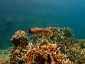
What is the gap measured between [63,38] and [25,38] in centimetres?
235

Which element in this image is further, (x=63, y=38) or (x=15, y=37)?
(x=63, y=38)

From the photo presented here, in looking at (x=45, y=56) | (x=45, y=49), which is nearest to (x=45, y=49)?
(x=45, y=49)

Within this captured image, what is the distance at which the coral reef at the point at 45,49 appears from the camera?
6.63 metres

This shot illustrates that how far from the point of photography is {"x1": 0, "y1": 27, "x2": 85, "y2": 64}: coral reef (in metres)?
6.63

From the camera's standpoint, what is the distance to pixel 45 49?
6.68 meters

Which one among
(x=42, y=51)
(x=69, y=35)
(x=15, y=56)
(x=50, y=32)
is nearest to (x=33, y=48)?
(x=42, y=51)

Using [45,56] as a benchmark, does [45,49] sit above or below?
above

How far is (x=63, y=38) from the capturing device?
33.8ft

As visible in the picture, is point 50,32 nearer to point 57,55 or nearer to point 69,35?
point 69,35

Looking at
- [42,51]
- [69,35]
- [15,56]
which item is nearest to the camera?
[42,51]

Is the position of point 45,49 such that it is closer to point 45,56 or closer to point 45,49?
point 45,49

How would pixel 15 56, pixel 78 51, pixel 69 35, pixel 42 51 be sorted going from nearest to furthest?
pixel 42 51 → pixel 15 56 → pixel 78 51 → pixel 69 35

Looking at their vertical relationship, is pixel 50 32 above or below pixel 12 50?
above

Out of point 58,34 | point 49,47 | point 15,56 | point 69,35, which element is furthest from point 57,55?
point 69,35
